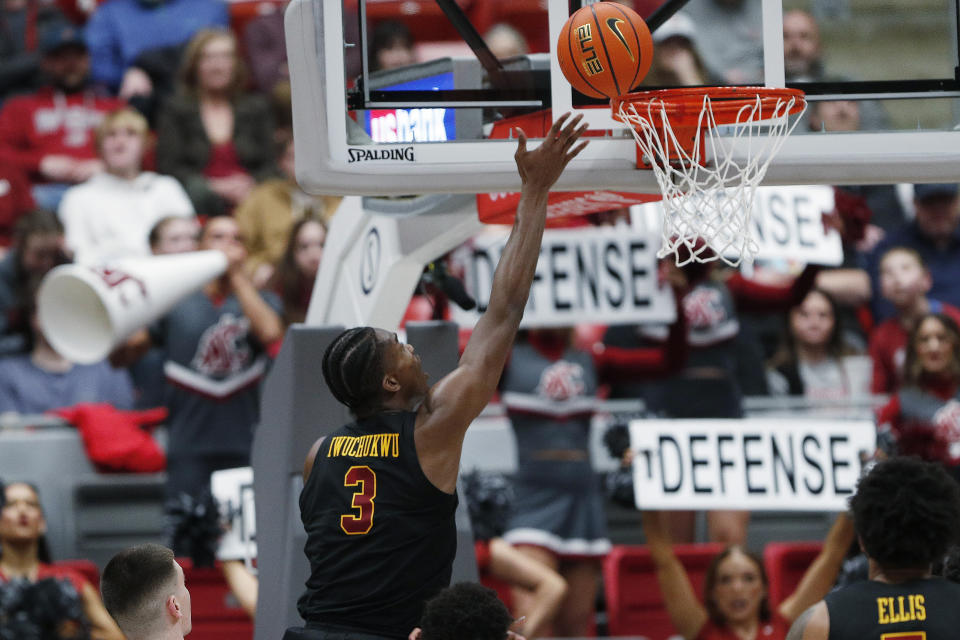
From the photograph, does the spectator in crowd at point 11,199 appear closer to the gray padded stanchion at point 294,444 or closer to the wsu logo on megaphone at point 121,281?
the wsu logo on megaphone at point 121,281

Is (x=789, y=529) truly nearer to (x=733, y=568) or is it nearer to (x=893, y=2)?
(x=733, y=568)

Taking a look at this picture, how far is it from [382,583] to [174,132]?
20.5ft

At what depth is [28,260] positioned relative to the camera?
27.8ft

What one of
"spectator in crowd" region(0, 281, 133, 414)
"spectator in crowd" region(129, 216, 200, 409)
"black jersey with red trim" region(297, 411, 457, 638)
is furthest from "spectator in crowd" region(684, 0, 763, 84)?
"black jersey with red trim" region(297, 411, 457, 638)

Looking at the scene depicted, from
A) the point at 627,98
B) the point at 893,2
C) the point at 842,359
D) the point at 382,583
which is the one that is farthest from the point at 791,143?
the point at 893,2

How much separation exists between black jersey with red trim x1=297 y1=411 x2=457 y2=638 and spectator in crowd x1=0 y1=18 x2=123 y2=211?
254 inches

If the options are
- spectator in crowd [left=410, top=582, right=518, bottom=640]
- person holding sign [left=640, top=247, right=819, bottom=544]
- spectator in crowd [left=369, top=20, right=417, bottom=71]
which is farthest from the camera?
spectator in crowd [left=369, top=20, right=417, bottom=71]

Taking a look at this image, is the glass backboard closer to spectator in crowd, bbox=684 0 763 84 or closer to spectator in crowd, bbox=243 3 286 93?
spectator in crowd, bbox=684 0 763 84

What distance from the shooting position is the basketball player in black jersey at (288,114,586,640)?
4012 mm

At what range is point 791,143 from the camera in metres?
4.42

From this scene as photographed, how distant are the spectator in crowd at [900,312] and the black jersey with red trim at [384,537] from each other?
187 inches

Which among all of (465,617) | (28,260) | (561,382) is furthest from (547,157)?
(28,260)

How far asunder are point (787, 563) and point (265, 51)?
554cm

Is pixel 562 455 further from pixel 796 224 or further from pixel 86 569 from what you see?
pixel 86 569
